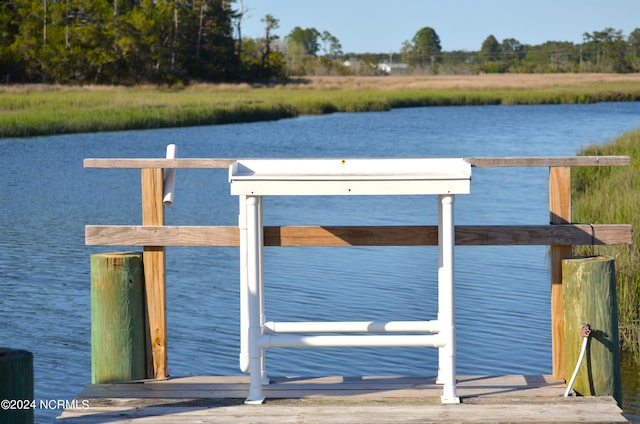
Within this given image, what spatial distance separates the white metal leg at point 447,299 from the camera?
15.5 ft

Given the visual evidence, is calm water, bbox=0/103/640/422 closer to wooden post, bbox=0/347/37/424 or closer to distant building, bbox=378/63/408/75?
wooden post, bbox=0/347/37/424

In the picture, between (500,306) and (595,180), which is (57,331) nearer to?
(500,306)

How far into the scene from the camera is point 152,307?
17.8 feet

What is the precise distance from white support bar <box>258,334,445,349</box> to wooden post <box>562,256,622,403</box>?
0.85m

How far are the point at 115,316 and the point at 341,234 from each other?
4.16ft

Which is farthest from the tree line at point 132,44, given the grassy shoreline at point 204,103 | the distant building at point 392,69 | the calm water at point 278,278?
the calm water at point 278,278

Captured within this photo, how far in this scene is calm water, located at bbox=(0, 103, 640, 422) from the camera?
26.9 feet

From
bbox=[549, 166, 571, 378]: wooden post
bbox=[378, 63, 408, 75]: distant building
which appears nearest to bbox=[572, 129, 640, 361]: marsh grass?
bbox=[549, 166, 571, 378]: wooden post

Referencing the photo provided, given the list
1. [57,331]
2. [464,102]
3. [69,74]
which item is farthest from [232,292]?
[69,74]

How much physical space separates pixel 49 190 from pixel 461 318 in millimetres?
12113

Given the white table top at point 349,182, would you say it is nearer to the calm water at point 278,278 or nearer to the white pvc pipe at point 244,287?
the white pvc pipe at point 244,287

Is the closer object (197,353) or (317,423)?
(317,423)

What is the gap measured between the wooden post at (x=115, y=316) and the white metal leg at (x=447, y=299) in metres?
1.64

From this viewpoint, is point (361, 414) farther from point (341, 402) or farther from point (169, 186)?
point (169, 186)
